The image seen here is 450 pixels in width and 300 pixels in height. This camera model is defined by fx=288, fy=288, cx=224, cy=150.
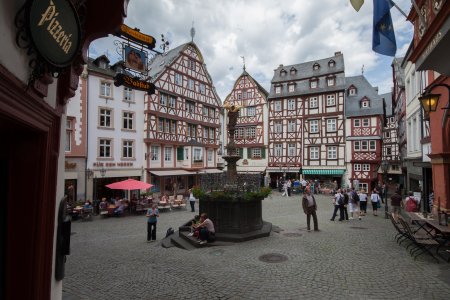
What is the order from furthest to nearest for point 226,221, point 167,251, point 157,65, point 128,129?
1. point 157,65
2. point 128,129
3. point 226,221
4. point 167,251

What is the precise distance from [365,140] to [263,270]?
2871cm

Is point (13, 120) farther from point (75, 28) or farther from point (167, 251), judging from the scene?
point (167, 251)

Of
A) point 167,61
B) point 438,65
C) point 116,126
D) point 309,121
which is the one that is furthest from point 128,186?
point 309,121

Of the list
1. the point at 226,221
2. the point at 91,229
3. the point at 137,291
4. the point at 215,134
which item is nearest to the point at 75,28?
the point at 137,291

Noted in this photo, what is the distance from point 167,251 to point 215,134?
84.6ft

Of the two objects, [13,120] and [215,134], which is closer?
[13,120]

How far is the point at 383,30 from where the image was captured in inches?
339

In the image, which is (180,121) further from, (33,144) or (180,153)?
(33,144)

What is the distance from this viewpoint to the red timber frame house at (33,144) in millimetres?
2182

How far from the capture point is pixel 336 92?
33281 mm

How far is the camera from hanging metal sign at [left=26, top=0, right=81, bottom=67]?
216cm

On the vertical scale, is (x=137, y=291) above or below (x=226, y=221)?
below

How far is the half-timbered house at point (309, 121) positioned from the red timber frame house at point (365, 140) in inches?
38.2

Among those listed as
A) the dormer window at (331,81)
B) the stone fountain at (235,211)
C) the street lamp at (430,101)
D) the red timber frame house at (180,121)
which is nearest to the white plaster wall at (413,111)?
the street lamp at (430,101)
